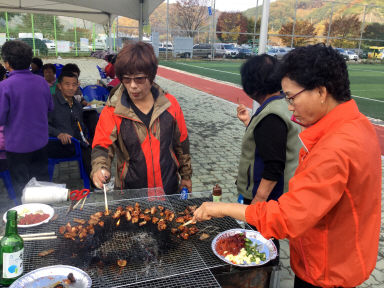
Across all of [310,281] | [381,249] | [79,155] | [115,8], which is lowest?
[381,249]

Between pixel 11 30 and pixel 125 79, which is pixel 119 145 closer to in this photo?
pixel 125 79

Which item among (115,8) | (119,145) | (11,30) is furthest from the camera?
(11,30)

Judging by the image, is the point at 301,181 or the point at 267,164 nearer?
the point at 301,181

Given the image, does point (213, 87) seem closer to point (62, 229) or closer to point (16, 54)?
point (16, 54)

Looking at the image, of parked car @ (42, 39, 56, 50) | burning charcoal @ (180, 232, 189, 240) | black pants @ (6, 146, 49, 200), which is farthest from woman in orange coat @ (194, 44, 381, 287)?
parked car @ (42, 39, 56, 50)

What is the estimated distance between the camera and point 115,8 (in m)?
7.59

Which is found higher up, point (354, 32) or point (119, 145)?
point (354, 32)

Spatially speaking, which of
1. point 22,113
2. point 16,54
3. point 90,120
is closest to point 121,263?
point 22,113

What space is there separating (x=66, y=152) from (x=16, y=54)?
1819 millimetres

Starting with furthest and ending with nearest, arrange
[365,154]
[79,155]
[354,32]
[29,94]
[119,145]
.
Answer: [354,32] → [79,155] → [29,94] → [119,145] → [365,154]

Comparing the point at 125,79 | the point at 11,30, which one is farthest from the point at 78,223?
the point at 11,30

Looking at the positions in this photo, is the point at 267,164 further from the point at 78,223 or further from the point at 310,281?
the point at 78,223

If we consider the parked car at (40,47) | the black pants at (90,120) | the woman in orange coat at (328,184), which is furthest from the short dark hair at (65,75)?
the parked car at (40,47)

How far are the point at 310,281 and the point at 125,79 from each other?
190cm
